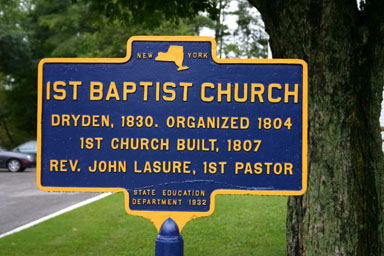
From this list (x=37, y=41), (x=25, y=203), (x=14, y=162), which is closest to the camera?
(x=25, y=203)

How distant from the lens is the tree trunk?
178 inches

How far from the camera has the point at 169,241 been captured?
3107mm

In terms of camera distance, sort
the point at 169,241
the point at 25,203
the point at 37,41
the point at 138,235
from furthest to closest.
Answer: the point at 37,41, the point at 25,203, the point at 138,235, the point at 169,241

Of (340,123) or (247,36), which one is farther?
(247,36)

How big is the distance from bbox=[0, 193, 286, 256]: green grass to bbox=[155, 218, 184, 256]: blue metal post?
13.0 ft

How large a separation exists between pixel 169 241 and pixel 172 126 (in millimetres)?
692

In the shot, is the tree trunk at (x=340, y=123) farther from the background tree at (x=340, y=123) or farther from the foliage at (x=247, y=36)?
the foliage at (x=247, y=36)

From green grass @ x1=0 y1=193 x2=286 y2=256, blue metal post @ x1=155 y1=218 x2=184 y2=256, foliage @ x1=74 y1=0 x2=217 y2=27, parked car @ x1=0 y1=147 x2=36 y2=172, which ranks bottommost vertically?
green grass @ x1=0 y1=193 x2=286 y2=256

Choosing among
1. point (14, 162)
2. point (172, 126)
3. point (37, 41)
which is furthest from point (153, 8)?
point (37, 41)

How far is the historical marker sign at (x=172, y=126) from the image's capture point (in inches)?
128

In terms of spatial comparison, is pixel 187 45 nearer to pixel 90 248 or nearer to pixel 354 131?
pixel 354 131

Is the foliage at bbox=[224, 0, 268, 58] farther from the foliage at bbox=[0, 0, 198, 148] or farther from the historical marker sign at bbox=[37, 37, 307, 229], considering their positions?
the historical marker sign at bbox=[37, 37, 307, 229]

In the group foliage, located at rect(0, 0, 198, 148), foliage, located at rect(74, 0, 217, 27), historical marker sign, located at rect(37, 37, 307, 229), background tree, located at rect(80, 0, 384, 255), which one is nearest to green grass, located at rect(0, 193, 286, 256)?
background tree, located at rect(80, 0, 384, 255)

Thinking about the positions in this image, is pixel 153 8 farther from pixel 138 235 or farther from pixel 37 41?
pixel 37 41
